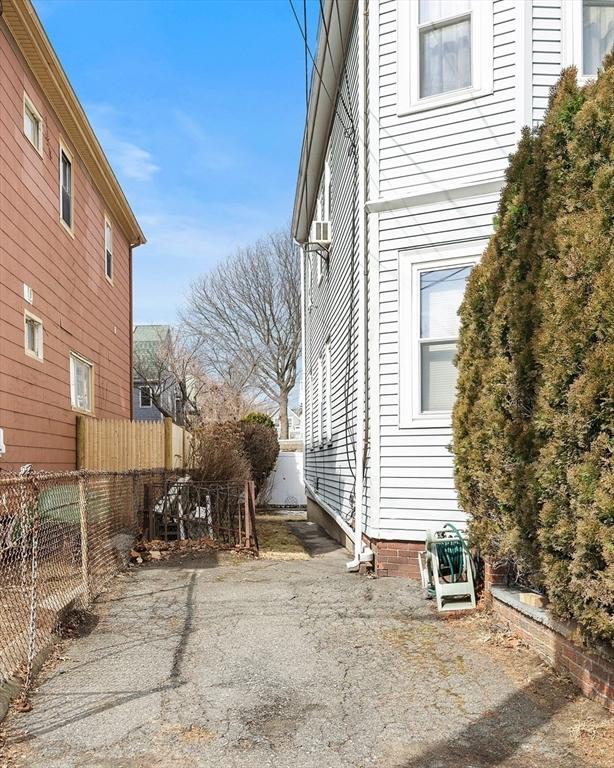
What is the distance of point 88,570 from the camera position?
644 centimetres

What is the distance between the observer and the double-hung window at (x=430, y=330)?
7.57 metres

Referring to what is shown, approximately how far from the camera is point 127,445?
13.9 metres

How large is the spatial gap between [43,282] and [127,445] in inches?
170

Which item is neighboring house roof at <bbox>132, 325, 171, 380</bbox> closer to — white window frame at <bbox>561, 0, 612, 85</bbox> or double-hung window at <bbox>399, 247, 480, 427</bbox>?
double-hung window at <bbox>399, 247, 480, 427</bbox>

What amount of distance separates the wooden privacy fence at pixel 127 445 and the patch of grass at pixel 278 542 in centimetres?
198

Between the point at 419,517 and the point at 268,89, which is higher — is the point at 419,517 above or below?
below

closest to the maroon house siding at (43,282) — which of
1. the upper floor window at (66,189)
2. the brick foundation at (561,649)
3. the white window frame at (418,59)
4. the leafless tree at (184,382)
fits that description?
the upper floor window at (66,189)

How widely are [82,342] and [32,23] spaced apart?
5197 mm

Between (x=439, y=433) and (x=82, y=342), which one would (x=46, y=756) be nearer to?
(x=439, y=433)

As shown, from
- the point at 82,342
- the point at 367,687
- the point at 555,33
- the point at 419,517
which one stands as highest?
the point at 555,33

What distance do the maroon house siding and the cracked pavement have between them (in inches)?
162

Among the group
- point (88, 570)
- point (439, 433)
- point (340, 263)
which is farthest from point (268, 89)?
point (88, 570)

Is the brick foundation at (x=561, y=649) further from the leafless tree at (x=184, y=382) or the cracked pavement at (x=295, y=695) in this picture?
the leafless tree at (x=184, y=382)

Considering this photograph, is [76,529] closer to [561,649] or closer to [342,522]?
[561,649]
